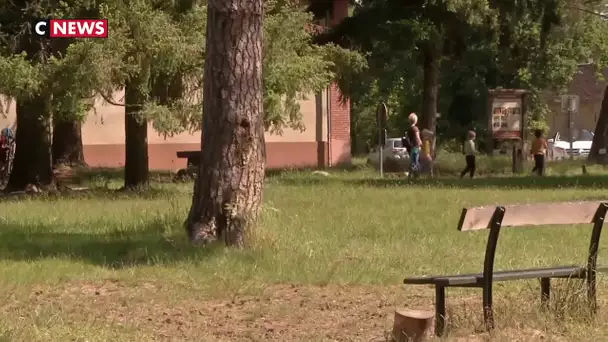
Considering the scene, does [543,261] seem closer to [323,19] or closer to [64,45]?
[64,45]

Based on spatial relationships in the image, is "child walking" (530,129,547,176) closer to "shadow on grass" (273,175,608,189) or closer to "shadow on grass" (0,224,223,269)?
"shadow on grass" (273,175,608,189)

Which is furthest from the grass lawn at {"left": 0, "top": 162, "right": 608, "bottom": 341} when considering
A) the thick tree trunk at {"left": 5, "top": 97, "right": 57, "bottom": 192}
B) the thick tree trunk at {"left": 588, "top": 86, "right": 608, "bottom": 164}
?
the thick tree trunk at {"left": 588, "top": 86, "right": 608, "bottom": 164}

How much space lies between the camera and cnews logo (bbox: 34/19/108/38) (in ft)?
61.5

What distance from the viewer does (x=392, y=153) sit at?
146ft

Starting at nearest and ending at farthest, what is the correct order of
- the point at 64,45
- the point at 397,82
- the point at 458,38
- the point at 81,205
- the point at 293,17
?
the point at 81,205 < the point at 64,45 < the point at 293,17 < the point at 458,38 < the point at 397,82

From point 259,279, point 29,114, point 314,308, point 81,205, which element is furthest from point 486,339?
point 29,114

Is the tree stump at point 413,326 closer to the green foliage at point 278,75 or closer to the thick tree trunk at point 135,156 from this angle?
the green foliage at point 278,75

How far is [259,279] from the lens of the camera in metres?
9.95

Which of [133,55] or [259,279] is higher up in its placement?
[133,55]

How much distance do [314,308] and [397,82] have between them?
173ft

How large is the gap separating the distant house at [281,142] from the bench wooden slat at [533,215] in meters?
29.8

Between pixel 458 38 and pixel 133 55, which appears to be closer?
pixel 133 55

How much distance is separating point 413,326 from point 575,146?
59959 mm

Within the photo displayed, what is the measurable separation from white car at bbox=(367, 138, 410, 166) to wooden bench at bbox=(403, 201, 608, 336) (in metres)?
29.2
